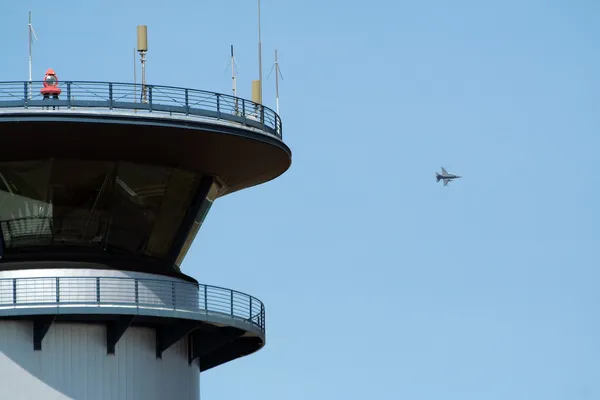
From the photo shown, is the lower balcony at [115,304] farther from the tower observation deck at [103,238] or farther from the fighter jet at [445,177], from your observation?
the fighter jet at [445,177]

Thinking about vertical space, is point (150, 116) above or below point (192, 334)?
above

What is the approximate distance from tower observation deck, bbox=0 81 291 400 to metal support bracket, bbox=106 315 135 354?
0.04 m

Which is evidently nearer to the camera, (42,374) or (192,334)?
(42,374)

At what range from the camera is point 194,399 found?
5766cm

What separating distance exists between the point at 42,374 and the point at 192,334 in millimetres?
5519

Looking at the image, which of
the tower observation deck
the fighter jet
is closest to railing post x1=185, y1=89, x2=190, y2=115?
the tower observation deck

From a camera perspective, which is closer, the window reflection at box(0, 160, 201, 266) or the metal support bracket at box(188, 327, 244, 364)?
the window reflection at box(0, 160, 201, 266)

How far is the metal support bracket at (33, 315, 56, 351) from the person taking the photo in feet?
176

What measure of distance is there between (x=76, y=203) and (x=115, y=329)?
352cm

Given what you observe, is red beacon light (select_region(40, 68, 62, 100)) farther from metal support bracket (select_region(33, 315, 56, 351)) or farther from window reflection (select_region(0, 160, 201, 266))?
metal support bracket (select_region(33, 315, 56, 351))

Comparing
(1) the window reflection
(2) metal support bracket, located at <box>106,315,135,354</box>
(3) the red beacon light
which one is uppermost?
(3) the red beacon light

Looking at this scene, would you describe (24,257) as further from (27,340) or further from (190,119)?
(190,119)

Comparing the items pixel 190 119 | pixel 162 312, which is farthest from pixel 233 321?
pixel 190 119

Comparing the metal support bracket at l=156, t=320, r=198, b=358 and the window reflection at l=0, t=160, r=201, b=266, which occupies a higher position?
the window reflection at l=0, t=160, r=201, b=266
